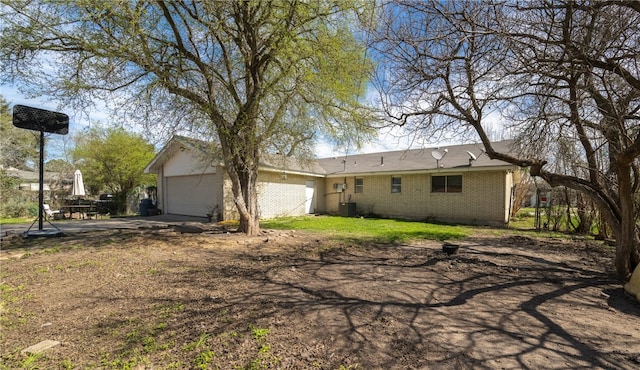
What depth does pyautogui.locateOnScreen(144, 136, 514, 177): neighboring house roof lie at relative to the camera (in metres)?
14.0

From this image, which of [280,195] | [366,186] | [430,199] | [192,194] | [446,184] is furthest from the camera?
[366,186]

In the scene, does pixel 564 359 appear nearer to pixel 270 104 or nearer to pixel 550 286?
pixel 550 286

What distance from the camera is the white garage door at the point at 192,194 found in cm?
1523

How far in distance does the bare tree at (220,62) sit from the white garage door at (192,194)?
6009mm

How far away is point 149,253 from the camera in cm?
671

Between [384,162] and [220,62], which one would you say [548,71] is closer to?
[220,62]

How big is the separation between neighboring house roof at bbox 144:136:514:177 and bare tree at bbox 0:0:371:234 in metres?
2.75

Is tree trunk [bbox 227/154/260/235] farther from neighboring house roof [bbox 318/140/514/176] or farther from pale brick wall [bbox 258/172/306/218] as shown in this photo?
neighboring house roof [bbox 318/140/514/176]

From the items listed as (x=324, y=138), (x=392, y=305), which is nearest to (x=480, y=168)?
(x=324, y=138)

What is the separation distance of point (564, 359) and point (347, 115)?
8248mm

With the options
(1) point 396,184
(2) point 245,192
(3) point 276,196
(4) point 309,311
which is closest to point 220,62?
(2) point 245,192

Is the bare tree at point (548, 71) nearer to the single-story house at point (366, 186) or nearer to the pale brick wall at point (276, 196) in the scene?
the single-story house at point (366, 186)

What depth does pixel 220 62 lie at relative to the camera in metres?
8.66

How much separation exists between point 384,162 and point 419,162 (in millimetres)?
2440
